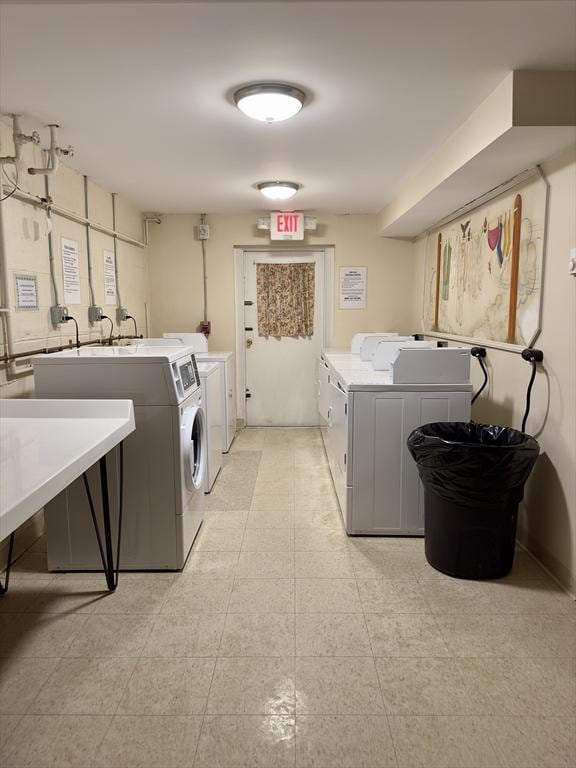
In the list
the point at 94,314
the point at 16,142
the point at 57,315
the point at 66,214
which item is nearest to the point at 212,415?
the point at 94,314

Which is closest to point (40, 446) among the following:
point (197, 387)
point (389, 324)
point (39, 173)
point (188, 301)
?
point (197, 387)

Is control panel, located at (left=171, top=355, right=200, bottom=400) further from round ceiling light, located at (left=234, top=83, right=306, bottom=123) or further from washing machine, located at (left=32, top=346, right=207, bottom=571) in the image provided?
round ceiling light, located at (left=234, top=83, right=306, bottom=123)

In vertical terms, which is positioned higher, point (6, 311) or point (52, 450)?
point (6, 311)

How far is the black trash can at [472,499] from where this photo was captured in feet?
7.48

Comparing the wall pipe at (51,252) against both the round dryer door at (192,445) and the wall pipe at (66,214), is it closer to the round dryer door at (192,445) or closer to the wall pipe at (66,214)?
the wall pipe at (66,214)

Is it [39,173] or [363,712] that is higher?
[39,173]

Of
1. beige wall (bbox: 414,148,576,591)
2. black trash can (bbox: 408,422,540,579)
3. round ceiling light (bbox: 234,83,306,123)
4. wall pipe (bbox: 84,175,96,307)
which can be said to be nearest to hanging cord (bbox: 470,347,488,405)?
beige wall (bbox: 414,148,576,591)

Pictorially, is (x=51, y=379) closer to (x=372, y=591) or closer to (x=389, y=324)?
(x=372, y=591)

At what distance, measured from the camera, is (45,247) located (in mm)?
3053

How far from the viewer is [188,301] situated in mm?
5266

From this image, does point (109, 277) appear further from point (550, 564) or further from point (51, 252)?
point (550, 564)

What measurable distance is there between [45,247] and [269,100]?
1651 mm

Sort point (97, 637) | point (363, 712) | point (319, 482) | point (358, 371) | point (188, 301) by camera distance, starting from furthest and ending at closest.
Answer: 1. point (188, 301)
2. point (319, 482)
3. point (358, 371)
4. point (97, 637)
5. point (363, 712)

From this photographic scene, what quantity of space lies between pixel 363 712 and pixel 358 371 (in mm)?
2044
